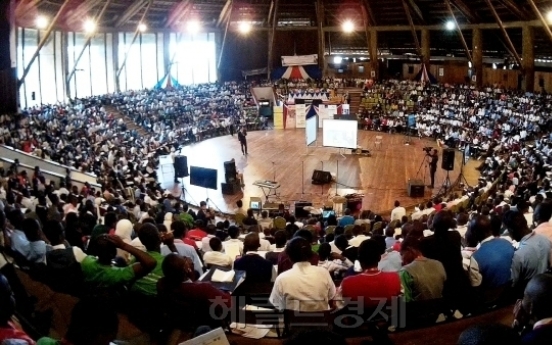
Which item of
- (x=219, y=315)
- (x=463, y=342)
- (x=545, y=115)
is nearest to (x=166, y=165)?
(x=545, y=115)

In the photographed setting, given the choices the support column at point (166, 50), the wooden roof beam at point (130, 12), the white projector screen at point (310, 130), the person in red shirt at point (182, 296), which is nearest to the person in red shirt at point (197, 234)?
the person in red shirt at point (182, 296)

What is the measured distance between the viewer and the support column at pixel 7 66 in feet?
63.3

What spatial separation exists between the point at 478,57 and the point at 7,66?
20.3 m

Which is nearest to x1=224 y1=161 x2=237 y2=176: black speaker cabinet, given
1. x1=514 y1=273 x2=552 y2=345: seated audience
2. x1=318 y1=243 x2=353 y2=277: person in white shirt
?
x1=318 y1=243 x2=353 y2=277: person in white shirt

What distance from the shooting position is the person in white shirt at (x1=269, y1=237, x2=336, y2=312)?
4.44 meters

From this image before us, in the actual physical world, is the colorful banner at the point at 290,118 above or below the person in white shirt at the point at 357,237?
above

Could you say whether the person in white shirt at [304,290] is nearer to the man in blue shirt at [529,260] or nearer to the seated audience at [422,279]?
the seated audience at [422,279]

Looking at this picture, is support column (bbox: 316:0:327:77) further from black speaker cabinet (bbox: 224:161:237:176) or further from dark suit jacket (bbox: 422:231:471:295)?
dark suit jacket (bbox: 422:231:471:295)

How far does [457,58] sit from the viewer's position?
32406mm

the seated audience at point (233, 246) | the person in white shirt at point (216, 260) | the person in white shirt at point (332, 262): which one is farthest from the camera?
the seated audience at point (233, 246)

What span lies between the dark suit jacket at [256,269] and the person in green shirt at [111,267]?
0.90 meters

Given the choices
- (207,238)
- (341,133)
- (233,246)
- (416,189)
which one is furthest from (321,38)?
(233,246)

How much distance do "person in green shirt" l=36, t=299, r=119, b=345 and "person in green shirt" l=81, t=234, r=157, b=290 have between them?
248 millimetres

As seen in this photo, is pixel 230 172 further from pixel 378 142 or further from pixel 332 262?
pixel 332 262
